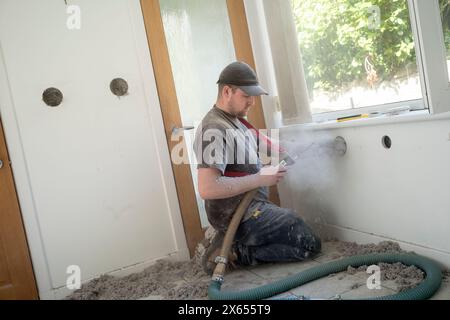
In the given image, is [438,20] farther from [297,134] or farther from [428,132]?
[297,134]

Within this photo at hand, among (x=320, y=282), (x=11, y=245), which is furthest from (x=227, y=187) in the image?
(x=11, y=245)

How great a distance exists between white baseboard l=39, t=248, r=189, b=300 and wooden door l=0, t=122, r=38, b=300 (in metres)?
0.11

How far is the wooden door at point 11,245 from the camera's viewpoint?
2359 mm

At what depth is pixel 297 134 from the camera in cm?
273

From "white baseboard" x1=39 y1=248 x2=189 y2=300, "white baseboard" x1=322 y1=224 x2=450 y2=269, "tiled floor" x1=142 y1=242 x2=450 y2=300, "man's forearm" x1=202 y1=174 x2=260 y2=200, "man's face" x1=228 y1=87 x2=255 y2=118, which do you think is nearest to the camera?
"tiled floor" x1=142 y1=242 x2=450 y2=300

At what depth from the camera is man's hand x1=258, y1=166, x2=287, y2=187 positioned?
89.6 inches

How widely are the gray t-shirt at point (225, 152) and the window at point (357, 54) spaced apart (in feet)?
1.99

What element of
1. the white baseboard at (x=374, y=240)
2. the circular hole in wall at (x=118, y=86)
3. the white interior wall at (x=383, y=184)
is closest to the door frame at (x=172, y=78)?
the circular hole in wall at (x=118, y=86)

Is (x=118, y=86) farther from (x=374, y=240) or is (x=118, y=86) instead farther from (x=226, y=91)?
(x=374, y=240)

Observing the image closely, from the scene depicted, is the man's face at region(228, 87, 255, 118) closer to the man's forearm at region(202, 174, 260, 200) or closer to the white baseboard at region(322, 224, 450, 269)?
the man's forearm at region(202, 174, 260, 200)

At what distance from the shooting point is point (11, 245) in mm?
2373

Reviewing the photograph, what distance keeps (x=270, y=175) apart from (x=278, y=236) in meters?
0.38

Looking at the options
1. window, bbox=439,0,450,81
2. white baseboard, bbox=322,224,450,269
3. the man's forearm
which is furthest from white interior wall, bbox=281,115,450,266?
the man's forearm

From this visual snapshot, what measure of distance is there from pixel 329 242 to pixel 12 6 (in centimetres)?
234
